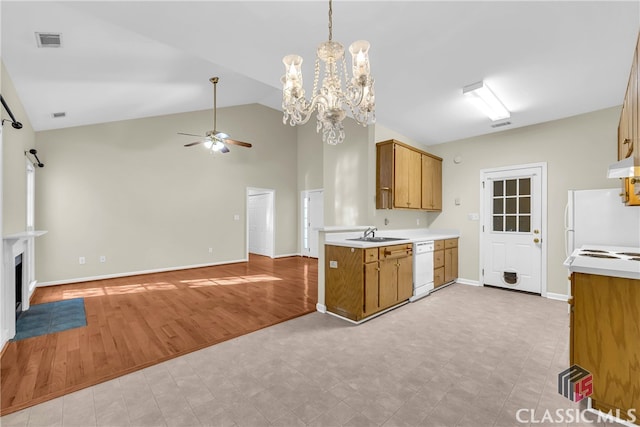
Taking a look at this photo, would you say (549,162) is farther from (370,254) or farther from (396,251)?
(370,254)

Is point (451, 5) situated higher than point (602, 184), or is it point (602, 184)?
point (451, 5)

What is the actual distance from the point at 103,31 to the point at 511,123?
199 inches

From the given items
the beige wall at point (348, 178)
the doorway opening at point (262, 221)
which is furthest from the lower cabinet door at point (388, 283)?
the doorway opening at point (262, 221)

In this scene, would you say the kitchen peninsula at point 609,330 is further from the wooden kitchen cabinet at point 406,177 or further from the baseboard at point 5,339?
the baseboard at point 5,339

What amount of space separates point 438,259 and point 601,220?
194 cm

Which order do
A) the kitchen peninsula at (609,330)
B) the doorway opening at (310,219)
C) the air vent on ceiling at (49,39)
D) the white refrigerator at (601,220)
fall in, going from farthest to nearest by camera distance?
the doorway opening at (310,219) → the white refrigerator at (601,220) → the air vent on ceiling at (49,39) → the kitchen peninsula at (609,330)

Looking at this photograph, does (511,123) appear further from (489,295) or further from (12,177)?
(12,177)

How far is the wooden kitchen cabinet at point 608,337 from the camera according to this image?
5.34 feet

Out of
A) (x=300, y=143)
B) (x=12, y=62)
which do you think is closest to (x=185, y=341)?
(x=12, y=62)

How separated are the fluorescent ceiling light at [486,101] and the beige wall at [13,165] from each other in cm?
465

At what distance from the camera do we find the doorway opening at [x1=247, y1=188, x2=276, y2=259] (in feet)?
25.7

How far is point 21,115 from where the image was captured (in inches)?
137

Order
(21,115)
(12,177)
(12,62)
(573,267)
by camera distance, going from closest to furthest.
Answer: (573,267) → (12,62) → (12,177) → (21,115)

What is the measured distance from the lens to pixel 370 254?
3.17 metres
